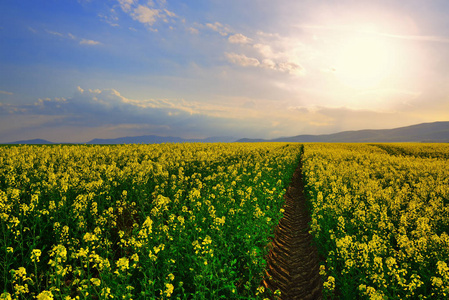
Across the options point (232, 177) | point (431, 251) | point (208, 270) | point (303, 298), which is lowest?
point (303, 298)

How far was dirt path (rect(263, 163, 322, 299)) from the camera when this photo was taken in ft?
24.3

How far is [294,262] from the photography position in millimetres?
9156

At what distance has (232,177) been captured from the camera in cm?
1378

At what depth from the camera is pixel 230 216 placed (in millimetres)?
8391

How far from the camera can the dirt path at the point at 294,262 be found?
24.3ft

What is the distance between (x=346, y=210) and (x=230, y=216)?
17.8 feet

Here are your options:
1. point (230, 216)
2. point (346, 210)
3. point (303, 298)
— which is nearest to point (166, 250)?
point (230, 216)

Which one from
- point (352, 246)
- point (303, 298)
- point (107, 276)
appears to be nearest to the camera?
point (107, 276)

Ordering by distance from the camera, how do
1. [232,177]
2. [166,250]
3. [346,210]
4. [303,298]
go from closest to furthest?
[166,250] → [303,298] → [346,210] → [232,177]

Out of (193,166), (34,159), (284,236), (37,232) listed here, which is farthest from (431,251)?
(34,159)

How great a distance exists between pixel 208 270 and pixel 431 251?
20.8ft

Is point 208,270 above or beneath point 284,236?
above

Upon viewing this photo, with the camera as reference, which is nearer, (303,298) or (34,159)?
(303,298)

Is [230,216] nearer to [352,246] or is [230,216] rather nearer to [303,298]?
[303,298]
